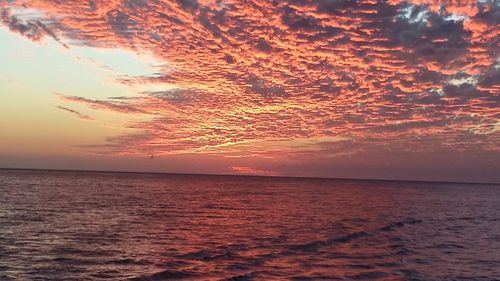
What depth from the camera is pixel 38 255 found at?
2564cm

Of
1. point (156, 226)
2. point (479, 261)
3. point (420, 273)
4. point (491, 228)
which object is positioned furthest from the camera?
point (491, 228)

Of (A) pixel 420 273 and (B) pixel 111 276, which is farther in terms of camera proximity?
(A) pixel 420 273

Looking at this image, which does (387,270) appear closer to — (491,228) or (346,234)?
(346,234)

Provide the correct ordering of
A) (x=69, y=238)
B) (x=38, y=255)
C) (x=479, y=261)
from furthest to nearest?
(x=69, y=238) → (x=479, y=261) → (x=38, y=255)

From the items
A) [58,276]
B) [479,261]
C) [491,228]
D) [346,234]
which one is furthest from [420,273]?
[491,228]

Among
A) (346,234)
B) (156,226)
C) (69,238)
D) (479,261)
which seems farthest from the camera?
(156,226)

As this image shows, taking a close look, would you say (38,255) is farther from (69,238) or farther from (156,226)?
(156,226)

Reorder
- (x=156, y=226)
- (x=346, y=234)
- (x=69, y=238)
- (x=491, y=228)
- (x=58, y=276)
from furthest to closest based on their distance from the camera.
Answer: (x=491, y=228) < (x=156, y=226) < (x=346, y=234) < (x=69, y=238) < (x=58, y=276)

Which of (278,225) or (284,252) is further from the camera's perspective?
(278,225)

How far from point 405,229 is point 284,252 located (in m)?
20.2

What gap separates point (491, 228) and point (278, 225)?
24099 millimetres

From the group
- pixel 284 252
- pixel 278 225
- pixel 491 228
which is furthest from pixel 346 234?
pixel 491 228

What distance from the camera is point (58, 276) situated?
832 inches

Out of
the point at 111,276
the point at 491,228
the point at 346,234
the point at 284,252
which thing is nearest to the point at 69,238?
the point at 111,276
